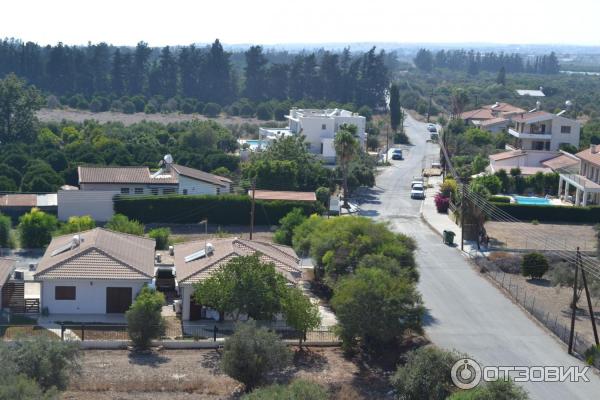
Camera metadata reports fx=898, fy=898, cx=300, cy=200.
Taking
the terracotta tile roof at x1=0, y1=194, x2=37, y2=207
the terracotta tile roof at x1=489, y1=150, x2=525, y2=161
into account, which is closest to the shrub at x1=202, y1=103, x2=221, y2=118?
the terracotta tile roof at x1=489, y1=150, x2=525, y2=161

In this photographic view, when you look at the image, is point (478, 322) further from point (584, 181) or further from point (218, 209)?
point (584, 181)

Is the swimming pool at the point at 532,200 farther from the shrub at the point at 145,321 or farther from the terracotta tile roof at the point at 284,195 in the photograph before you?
the shrub at the point at 145,321

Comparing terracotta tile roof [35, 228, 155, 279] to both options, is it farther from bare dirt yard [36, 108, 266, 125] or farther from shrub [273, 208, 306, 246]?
bare dirt yard [36, 108, 266, 125]

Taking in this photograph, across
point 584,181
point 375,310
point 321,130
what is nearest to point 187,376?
point 375,310

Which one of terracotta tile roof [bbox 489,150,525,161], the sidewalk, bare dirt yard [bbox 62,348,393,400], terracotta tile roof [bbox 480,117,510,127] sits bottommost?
bare dirt yard [bbox 62,348,393,400]

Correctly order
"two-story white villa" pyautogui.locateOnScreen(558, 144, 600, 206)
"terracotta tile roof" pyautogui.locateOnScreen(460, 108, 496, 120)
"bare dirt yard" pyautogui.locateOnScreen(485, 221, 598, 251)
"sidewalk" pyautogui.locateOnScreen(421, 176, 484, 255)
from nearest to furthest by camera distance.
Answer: "sidewalk" pyautogui.locateOnScreen(421, 176, 484, 255) < "bare dirt yard" pyautogui.locateOnScreen(485, 221, 598, 251) < "two-story white villa" pyautogui.locateOnScreen(558, 144, 600, 206) < "terracotta tile roof" pyautogui.locateOnScreen(460, 108, 496, 120)

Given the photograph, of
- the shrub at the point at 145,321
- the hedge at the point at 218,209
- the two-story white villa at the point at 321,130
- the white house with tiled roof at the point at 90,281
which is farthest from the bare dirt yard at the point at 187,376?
the two-story white villa at the point at 321,130
